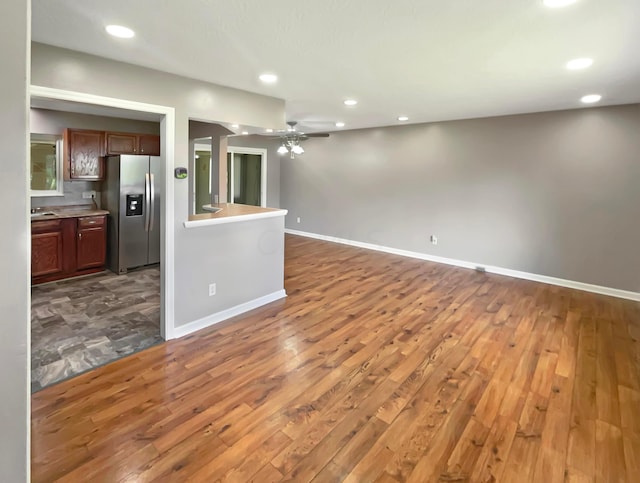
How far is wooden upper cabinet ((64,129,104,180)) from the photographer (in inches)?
196

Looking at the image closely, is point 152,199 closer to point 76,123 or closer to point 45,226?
point 45,226

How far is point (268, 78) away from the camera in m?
3.31

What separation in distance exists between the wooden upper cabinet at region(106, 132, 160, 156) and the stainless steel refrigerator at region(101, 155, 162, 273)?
200 mm

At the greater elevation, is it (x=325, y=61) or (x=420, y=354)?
(x=325, y=61)

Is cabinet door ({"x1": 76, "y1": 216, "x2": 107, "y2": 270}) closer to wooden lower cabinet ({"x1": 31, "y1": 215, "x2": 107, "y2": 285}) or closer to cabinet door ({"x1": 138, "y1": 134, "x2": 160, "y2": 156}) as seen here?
wooden lower cabinet ({"x1": 31, "y1": 215, "x2": 107, "y2": 285})

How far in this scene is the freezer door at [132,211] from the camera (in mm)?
5098

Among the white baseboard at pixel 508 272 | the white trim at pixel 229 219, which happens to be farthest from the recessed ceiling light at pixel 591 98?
the white trim at pixel 229 219

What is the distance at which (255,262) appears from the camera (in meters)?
4.09

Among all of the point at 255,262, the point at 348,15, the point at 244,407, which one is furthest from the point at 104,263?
the point at 348,15

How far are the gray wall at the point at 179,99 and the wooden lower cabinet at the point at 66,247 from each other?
8.55ft

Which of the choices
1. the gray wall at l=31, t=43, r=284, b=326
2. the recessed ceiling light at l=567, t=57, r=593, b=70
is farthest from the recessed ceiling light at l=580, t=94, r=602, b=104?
the gray wall at l=31, t=43, r=284, b=326

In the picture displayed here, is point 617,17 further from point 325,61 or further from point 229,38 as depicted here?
point 229,38

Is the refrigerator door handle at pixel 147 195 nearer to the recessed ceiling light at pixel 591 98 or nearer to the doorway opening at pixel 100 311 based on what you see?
the doorway opening at pixel 100 311

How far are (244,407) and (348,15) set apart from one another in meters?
2.50
